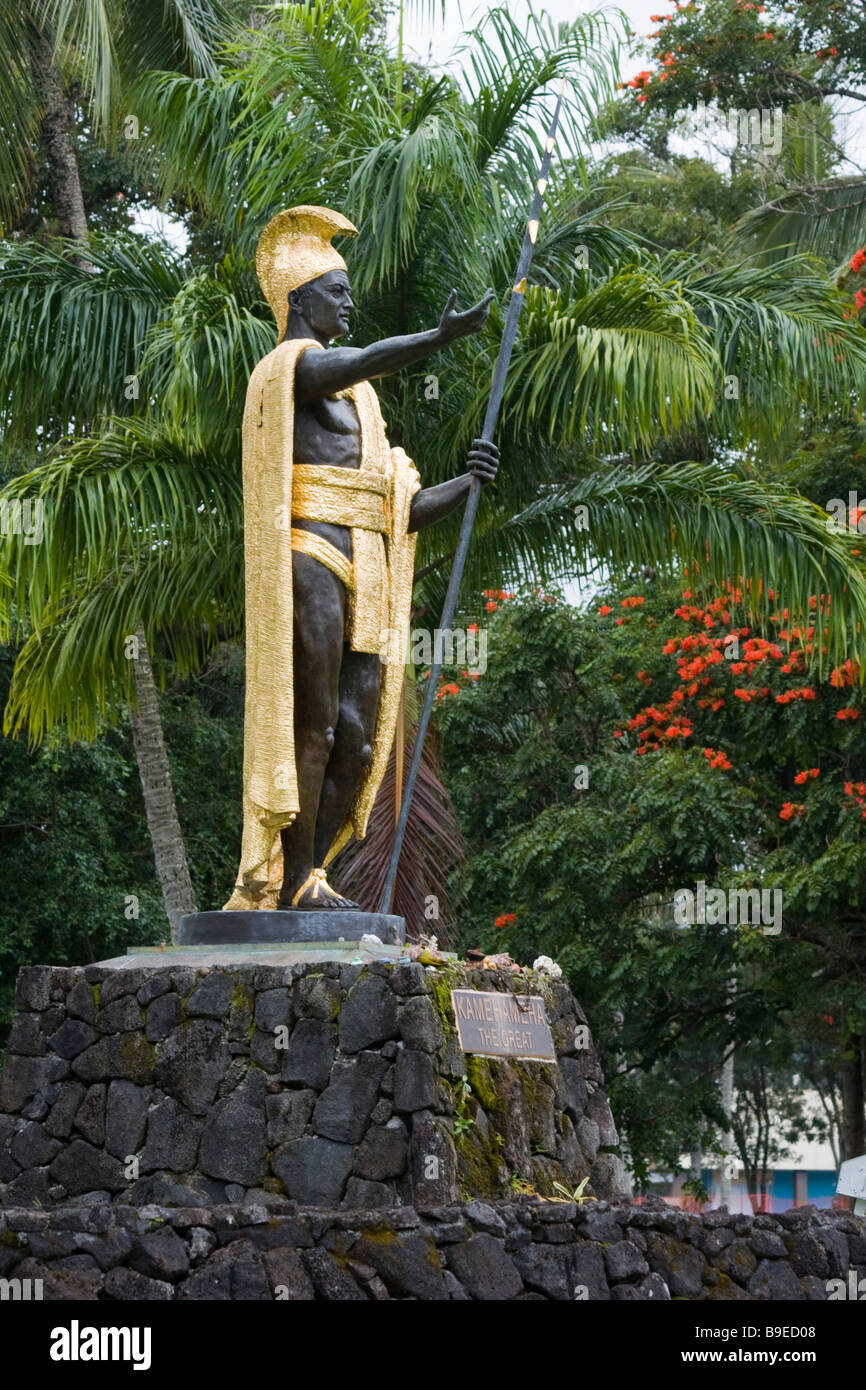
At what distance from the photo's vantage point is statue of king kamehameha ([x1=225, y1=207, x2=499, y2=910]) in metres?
7.11

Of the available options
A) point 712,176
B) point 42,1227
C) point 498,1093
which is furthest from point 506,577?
point 712,176

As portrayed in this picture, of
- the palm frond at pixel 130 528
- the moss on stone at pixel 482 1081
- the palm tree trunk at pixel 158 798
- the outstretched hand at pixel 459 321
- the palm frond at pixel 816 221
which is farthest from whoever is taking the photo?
the palm frond at pixel 816 221

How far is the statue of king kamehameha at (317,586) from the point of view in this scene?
7109 millimetres

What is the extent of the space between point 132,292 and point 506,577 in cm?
280

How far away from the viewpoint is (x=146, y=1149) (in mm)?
6590

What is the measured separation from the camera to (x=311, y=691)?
7.20 metres

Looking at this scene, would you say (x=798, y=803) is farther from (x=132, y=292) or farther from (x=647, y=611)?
(x=132, y=292)

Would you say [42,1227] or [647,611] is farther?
[647,611]

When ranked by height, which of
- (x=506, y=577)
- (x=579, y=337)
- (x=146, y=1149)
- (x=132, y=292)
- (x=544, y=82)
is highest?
(x=544, y=82)

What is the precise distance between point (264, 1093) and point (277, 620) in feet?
5.77

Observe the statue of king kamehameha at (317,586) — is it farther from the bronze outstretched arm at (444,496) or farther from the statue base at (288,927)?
the statue base at (288,927)

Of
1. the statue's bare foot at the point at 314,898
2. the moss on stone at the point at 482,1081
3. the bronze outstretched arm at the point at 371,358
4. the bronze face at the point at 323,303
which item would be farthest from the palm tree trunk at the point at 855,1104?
the bronze outstretched arm at the point at 371,358

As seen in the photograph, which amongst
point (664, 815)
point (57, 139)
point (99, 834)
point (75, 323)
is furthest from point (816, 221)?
point (75, 323)
